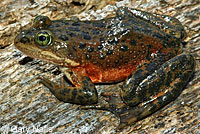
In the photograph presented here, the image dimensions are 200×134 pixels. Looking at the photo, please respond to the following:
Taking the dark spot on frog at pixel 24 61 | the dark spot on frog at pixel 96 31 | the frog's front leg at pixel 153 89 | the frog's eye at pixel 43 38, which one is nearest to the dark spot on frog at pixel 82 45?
the dark spot on frog at pixel 96 31

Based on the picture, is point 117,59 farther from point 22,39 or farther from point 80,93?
point 22,39

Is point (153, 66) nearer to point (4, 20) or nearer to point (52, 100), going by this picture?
point (52, 100)

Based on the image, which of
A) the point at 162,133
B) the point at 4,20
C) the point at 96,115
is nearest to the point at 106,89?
the point at 96,115

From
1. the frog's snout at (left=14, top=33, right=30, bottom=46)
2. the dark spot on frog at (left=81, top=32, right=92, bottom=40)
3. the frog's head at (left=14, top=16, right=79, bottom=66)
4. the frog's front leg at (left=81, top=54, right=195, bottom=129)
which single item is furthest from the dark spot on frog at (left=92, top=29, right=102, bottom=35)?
the frog's snout at (left=14, top=33, right=30, bottom=46)

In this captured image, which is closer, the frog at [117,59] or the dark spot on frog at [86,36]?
the frog at [117,59]

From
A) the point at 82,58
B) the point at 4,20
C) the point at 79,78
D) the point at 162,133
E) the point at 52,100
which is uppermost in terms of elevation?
the point at 4,20

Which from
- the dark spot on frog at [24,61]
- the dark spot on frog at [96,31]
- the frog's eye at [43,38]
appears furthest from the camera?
the dark spot on frog at [24,61]

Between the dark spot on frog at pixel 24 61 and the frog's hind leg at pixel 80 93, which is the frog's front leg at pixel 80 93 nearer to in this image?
the frog's hind leg at pixel 80 93

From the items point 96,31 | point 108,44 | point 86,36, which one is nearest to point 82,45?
point 86,36
